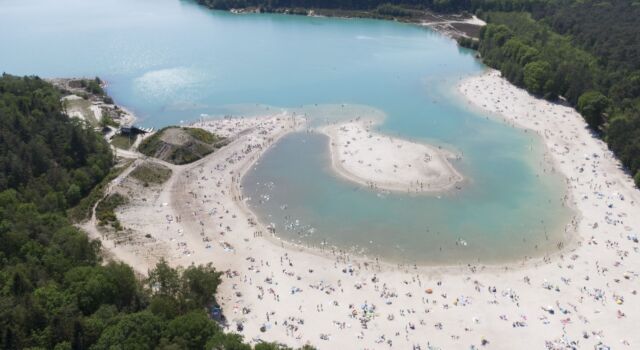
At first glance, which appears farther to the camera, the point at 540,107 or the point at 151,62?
the point at 151,62

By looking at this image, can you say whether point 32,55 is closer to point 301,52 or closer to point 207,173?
point 301,52

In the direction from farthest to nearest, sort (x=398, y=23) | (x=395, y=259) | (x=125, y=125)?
(x=398, y=23), (x=125, y=125), (x=395, y=259)

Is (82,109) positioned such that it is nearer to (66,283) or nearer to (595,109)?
(66,283)

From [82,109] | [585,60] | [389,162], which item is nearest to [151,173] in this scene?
[82,109]

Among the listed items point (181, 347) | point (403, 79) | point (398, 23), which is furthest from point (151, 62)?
point (181, 347)

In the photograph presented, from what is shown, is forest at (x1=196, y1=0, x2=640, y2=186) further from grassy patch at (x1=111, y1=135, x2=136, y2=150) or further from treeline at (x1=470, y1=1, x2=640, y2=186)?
grassy patch at (x1=111, y1=135, x2=136, y2=150)

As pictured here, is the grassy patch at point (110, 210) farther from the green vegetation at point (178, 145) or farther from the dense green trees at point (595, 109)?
the dense green trees at point (595, 109)

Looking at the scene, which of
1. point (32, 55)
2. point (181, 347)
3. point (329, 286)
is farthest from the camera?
point (32, 55)
